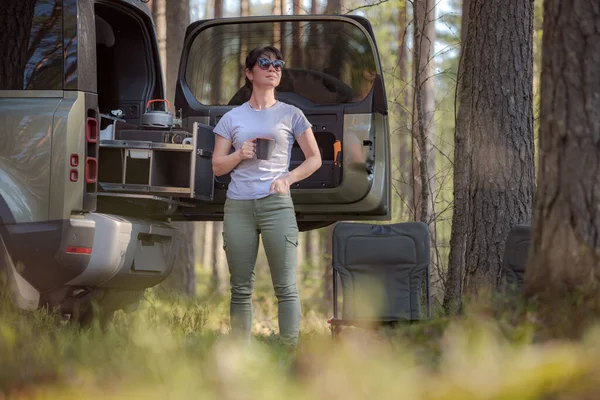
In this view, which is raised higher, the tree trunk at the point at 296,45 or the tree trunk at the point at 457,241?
the tree trunk at the point at 296,45

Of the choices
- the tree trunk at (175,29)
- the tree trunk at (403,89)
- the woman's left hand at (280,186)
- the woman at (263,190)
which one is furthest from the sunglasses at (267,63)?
the tree trunk at (175,29)

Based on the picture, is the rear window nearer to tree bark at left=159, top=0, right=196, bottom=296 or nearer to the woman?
the woman

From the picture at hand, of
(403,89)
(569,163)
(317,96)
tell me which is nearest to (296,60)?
(317,96)

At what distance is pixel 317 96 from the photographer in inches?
289

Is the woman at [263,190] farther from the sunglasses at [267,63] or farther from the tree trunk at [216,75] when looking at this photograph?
the tree trunk at [216,75]

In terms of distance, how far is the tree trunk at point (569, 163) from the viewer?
400 centimetres

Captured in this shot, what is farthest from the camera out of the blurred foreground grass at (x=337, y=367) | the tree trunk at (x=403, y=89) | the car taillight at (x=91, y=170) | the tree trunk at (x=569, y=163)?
the tree trunk at (x=403, y=89)

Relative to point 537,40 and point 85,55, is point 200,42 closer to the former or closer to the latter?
point 85,55

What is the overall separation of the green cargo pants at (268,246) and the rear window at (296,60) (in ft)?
6.70

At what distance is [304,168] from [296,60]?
2302 millimetres

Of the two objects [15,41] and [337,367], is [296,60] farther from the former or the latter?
[337,367]

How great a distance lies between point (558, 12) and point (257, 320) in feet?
27.3

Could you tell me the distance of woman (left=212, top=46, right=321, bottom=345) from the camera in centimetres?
530

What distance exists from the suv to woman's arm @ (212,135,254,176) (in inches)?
39.5
